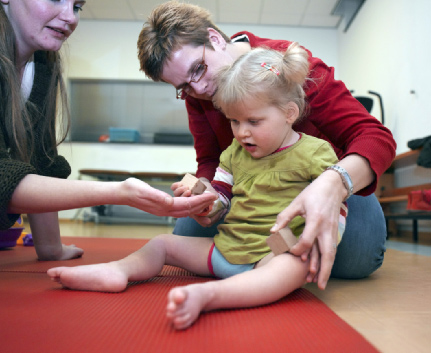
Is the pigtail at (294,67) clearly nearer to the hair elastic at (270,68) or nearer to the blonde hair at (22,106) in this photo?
the hair elastic at (270,68)

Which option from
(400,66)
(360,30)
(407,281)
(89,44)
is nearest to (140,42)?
(407,281)

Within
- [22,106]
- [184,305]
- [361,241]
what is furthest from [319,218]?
[22,106]

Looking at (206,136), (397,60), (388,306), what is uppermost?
(397,60)

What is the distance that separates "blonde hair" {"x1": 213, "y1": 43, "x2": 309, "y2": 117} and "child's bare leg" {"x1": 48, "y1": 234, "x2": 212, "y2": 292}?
0.38 metres

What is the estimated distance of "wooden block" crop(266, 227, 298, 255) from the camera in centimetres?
81

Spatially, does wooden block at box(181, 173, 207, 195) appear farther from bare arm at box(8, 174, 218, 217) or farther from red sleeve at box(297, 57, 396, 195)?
red sleeve at box(297, 57, 396, 195)

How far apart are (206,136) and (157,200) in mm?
643

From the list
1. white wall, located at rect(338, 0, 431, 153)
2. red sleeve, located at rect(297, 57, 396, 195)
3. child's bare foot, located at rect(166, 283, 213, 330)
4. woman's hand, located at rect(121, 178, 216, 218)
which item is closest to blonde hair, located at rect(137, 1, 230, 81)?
red sleeve, located at rect(297, 57, 396, 195)

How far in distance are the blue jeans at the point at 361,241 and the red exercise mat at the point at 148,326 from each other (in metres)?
0.30

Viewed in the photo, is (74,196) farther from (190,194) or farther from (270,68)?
(270,68)

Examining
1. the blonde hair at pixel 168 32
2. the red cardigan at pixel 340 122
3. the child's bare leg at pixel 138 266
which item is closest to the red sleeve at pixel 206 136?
the red cardigan at pixel 340 122

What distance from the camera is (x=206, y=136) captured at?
56.3 inches

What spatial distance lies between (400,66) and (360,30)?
129cm

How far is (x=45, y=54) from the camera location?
4.42 ft
